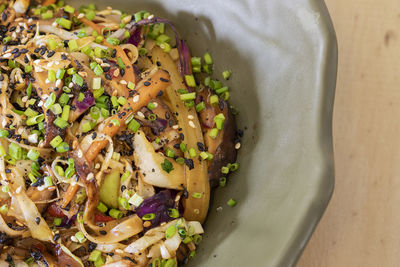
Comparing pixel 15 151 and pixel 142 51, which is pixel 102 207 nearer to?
pixel 15 151

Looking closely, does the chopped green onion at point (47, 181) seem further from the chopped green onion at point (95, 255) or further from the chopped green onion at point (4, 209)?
the chopped green onion at point (95, 255)

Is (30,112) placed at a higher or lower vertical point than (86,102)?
lower

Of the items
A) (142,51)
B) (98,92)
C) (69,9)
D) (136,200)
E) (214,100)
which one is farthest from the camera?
(69,9)

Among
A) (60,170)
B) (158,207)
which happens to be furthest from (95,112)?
(158,207)

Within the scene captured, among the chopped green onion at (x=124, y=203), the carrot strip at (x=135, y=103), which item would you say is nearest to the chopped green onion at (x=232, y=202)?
the chopped green onion at (x=124, y=203)

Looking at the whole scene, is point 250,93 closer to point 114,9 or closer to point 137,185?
point 137,185

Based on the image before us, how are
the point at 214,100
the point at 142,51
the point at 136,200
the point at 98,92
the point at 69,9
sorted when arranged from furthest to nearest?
1. the point at 69,9
2. the point at 142,51
3. the point at 214,100
4. the point at 98,92
5. the point at 136,200
